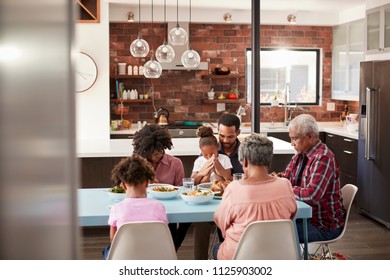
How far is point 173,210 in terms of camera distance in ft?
9.46

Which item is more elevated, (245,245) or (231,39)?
(231,39)

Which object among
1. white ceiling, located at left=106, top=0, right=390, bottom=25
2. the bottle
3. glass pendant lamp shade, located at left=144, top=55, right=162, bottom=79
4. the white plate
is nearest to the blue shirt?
the white plate

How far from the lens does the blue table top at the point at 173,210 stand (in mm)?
2793

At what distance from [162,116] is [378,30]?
294cm

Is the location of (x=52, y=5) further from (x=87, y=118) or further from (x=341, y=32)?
(x=341, y=32)

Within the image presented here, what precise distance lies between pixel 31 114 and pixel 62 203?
8cm

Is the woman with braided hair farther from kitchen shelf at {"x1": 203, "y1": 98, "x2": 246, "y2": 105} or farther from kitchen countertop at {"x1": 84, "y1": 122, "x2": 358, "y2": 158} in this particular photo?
kitchen shelf at {"x1": 203, "y1": 98, "x2": 246, "y2": 105}

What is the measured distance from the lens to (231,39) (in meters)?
7.64

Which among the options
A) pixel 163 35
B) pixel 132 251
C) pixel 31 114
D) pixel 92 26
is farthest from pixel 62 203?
pixel 163 35

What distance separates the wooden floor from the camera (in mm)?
4328

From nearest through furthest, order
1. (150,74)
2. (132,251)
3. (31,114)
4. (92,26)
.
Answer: (31,114), (132,251), (150,74), (92,26)

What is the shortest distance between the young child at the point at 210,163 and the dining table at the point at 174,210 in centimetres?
34

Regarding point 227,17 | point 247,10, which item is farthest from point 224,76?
point 247,10

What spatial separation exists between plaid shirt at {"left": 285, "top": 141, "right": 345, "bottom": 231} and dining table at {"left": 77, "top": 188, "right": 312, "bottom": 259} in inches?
5.3
